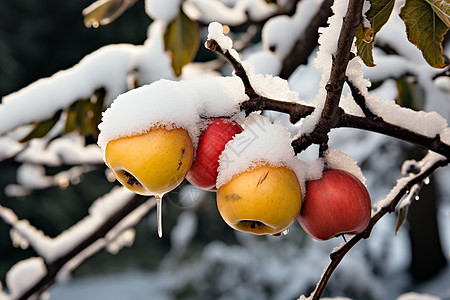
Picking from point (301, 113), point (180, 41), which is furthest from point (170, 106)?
point (180, 41)

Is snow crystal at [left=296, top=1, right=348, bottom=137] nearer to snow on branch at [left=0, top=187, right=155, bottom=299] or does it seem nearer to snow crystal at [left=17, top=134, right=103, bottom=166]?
snow on branch at [left=0, top=187, right=155, bottom=299]

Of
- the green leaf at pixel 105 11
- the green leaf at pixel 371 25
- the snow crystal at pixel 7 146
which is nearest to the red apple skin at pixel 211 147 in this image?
the green leaf at pixel 371 25

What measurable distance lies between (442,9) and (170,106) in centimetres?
24

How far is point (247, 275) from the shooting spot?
2764 mm

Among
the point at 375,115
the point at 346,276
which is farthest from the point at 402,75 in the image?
the point at 346,276

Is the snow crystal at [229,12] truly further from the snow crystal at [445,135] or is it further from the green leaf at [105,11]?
the snow crystal at [445,135]

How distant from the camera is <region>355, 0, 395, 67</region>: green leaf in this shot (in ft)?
1.10

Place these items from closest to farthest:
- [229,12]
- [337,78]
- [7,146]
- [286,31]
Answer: [337,78], [286,31], [229,12], [7,146]

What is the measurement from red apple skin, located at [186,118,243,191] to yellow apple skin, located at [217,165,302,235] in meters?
0.02

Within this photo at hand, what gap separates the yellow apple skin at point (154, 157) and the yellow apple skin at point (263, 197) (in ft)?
0.16

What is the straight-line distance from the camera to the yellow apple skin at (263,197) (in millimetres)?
369

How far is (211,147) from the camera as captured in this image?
391 mm

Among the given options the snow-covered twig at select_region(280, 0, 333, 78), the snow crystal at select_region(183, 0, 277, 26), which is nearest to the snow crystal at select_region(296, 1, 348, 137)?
the snow-covered twig at select_region(280, 0, 333, 78)

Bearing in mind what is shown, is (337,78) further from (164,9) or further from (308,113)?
(164,9)
